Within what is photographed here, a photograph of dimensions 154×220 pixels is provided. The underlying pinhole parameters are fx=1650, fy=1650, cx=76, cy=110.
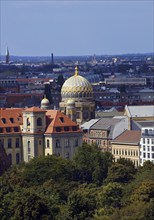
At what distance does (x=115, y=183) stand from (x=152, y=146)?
18.8m

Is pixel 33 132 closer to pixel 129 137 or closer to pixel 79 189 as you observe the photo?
pixel 129 137

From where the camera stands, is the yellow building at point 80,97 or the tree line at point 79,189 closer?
the tree line at point 79,189

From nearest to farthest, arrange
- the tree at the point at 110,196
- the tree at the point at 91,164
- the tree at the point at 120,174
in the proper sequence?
the tree at the point at 110,196, the tree at the point at 120,174, the tree at the point at 91,164

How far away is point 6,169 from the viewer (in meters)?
82.5

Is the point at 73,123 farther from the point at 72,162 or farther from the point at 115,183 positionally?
the point at 115,183

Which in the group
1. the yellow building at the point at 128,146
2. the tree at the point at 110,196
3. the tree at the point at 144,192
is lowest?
the yellow building at the point at 128,146

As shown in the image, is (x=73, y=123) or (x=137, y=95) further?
(x=137, y=95)

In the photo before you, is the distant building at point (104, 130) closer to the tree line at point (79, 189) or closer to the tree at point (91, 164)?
the tree line at point (79, 189)

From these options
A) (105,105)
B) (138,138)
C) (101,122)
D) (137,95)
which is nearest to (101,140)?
(101,122)

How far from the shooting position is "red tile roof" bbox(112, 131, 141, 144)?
313 feet

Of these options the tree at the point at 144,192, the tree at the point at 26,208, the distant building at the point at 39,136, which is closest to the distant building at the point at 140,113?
the distant building at the point at 39,136

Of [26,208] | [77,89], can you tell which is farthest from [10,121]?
[26,208]

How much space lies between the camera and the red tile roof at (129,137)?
313 feet

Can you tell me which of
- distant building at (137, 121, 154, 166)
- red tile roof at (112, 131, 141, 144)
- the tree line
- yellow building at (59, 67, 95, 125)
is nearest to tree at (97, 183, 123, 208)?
the tree line
